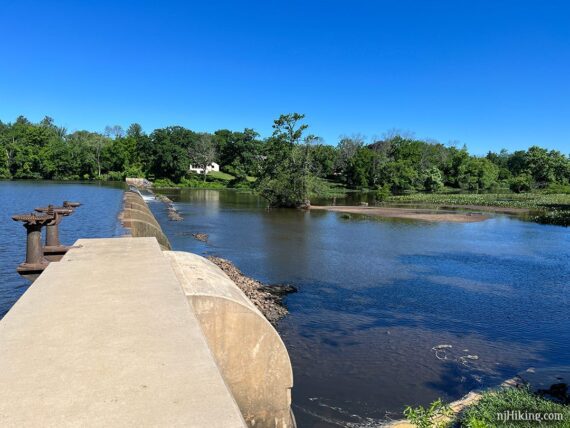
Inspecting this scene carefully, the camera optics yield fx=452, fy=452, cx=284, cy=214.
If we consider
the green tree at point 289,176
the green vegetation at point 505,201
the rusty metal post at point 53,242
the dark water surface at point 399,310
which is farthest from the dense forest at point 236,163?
the rusty metal post at point 53,242

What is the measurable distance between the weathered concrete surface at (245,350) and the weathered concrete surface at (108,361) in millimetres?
582

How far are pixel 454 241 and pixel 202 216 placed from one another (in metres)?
22.8

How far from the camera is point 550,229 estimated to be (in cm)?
4184

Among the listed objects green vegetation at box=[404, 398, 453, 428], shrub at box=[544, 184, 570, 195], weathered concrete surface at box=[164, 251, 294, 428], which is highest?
shrub at box=[544, 184, 570, 195]

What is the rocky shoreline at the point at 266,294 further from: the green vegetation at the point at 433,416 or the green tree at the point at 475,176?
the green tree at the point at 475,176

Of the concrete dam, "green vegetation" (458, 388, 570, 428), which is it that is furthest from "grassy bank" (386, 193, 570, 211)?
the concrete dam

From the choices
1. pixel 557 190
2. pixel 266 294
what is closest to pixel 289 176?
pixel 266 294

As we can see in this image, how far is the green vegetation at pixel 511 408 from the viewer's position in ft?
23.4

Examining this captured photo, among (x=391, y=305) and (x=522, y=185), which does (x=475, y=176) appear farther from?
(x=391, y=305)

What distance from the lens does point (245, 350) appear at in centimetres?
642

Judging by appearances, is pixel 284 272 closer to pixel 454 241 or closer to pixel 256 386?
pixel 256 386

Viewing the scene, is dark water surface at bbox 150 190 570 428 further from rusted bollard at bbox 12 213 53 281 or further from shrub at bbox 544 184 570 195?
shrub at bbox 544 184 570 195

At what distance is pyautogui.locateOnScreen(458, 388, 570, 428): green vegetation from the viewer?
23.4ft

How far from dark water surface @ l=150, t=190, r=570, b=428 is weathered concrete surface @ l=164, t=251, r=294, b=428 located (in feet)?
6.37
